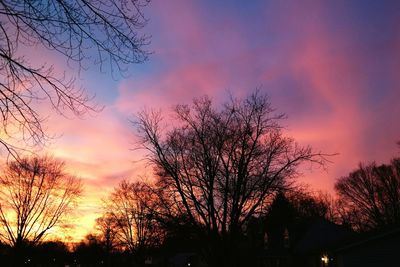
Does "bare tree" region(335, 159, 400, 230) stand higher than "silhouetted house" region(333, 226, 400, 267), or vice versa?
"bare tree" region(335, 159, 400, 230)

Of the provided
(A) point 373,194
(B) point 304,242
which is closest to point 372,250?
(B) point 304,242

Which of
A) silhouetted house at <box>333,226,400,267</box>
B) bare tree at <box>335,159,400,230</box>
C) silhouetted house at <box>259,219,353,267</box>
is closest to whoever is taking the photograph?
silhouetted house at <box>333,226,400,267</box>

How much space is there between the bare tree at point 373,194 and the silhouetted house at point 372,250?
132ft

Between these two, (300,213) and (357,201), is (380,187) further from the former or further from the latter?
(300,213)

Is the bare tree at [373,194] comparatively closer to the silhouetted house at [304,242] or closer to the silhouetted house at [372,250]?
the silhouetted house at [304,242]

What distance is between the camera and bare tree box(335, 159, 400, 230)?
63156 millimetres

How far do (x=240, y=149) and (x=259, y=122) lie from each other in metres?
2.27

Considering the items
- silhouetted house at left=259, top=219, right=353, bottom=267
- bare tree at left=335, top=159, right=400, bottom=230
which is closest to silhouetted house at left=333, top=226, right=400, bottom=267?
silhouetted house at left=259, top=219, right=353, bottom=267

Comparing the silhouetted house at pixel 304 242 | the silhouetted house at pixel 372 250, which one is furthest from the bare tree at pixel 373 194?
the silhouetted house at pixel 372 250

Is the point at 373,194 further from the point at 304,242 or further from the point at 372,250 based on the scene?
the point at 372,250

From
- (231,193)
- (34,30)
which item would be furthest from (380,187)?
(34,30)

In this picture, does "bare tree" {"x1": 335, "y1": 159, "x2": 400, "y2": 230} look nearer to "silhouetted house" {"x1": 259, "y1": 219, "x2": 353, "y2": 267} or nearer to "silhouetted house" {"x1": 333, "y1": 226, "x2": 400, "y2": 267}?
"silhouetted house" {"x1": 259, "y1": 219, "x2": 353, "y2": 267}

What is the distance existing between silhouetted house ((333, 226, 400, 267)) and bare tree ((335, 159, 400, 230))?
4018cm

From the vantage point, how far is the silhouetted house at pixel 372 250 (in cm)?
2228
